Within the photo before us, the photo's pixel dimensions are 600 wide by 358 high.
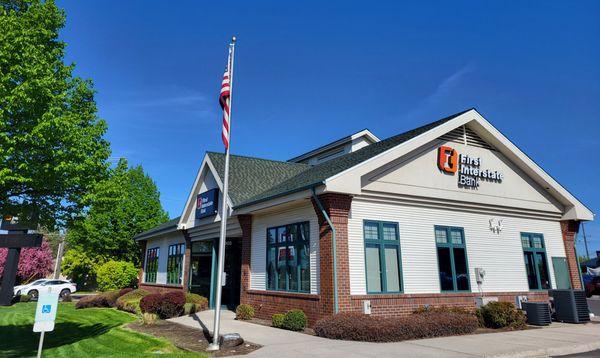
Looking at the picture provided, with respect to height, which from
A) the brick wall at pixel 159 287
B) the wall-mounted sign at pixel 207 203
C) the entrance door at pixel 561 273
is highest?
the wall-mounted sign at pixel 207 203

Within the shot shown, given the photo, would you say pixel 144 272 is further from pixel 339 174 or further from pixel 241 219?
pixel 339 174

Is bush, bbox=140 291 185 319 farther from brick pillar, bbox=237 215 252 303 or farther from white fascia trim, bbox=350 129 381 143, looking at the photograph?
white fascia trim, bbox=350 129 381 143

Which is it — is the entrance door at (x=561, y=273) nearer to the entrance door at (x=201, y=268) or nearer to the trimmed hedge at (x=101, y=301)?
the entrance door at (x=201, y=268)

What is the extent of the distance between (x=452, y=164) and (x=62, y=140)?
538 inches

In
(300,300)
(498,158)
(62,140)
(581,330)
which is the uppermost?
(498,158)

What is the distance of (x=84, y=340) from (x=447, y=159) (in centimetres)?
1423

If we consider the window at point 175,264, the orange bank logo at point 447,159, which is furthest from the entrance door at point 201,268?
the orange bank logo at point 447,159

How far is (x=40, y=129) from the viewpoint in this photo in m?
10.3

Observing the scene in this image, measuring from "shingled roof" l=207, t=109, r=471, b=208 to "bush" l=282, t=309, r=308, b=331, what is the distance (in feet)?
14.1

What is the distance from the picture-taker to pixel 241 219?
56.5 ft

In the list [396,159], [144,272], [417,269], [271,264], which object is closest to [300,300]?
[271,264]

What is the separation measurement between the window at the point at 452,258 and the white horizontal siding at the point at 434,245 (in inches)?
9.5

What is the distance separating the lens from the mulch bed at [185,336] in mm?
9602

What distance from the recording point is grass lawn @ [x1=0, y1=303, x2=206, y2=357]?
33.1 ft
